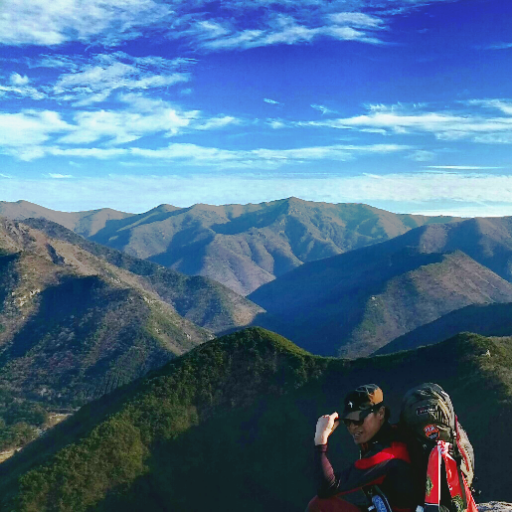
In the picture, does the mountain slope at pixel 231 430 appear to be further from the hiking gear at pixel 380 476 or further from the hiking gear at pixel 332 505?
the hiking gear at pixel 332 505

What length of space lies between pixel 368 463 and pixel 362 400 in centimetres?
121

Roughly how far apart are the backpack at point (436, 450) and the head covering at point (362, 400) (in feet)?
1.73

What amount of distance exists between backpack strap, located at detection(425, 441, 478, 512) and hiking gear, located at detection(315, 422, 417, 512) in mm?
380

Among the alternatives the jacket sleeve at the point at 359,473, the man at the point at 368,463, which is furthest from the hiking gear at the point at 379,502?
the jacket sleeve at the point at 359,473

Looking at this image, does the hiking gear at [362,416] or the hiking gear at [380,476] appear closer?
the hiking gear at [380,476]

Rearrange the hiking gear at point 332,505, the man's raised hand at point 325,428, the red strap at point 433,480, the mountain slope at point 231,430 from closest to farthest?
1. the red strap at point 433,480
2. the hiking gear at point 332,505
3. the man's raised hand at point 325,428
4. the mountain slope at point 231,430

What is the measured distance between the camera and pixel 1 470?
102 metres

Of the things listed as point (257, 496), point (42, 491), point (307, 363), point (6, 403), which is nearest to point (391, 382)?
point (307, 363)

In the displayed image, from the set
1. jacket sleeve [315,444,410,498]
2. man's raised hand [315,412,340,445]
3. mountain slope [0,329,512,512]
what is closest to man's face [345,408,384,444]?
man's raised hand [315,412,340,445]

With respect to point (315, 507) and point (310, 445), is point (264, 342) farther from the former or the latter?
point (315, 507)

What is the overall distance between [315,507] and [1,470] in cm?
11265

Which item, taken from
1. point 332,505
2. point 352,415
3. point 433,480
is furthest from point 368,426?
point 332,505

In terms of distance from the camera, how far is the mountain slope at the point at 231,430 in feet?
255

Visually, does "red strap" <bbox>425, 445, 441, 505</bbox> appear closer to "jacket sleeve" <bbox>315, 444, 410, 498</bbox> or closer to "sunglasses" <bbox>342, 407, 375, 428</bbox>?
"jacket sleeve" <bbox>315, 444, 410, 498</bbox>
